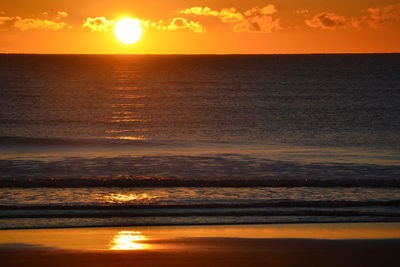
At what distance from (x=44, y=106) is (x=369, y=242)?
55.9 metres

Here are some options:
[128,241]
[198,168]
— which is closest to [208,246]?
[128,241]

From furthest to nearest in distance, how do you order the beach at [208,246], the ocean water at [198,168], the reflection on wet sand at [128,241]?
the ocean water at [198,168] → the reflection on wet sand at [128,241] → the beach at [208,246]

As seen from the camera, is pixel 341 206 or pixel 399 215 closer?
pixel 399 215

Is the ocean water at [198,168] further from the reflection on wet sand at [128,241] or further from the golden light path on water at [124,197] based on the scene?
the reflection on wet sand at [128,241]

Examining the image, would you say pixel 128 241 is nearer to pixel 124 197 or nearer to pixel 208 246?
pixel 208 246

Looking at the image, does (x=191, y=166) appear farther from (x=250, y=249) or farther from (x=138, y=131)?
(x=138, y=131)

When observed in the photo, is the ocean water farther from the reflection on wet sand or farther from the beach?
the reflection on wet sand

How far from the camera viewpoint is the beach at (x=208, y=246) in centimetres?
862

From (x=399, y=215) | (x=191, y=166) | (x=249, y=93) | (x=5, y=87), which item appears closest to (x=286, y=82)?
(x=249, y=93)

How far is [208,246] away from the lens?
9.47m

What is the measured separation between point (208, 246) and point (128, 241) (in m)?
1.51

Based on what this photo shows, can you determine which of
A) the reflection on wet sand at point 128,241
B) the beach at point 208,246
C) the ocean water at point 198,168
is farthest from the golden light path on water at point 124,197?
the reflection on wet sand at point 128,241

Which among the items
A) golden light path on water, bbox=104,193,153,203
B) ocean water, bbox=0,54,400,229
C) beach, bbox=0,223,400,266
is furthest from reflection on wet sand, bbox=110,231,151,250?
golden light path on water, bbox=104,193,153,203

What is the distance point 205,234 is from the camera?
10453mm
